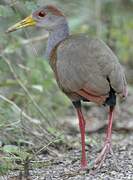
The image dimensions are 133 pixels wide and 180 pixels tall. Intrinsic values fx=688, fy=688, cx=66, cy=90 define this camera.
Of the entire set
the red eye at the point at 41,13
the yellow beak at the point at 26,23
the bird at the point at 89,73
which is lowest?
the bird at the point at 89,73

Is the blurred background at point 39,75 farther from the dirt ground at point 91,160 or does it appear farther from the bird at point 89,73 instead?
the bird at point 89,73

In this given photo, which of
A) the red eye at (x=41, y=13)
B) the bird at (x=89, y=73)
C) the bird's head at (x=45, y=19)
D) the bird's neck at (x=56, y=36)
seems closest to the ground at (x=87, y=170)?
the bird at (x=89, y=73)

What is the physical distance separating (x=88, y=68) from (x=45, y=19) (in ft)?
3.54

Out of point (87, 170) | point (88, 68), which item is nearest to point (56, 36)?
point (88, 68)

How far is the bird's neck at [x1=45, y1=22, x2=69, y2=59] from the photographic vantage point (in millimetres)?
5747

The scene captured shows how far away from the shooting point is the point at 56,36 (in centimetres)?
581

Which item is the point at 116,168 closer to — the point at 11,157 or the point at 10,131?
the point at 11,157

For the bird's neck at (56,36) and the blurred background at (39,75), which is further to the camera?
the blurred background at (39,75)

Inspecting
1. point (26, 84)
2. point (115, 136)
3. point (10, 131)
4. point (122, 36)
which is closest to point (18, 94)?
point (26, 84)

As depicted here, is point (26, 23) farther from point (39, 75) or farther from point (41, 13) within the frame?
point (39, 75)

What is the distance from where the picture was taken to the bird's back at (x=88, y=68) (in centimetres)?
503

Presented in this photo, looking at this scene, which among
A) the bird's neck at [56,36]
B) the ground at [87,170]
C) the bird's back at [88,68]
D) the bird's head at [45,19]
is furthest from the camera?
the bird's head at [45,19]

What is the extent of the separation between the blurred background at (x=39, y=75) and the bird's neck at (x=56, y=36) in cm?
20

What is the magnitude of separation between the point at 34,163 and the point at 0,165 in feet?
1.57
